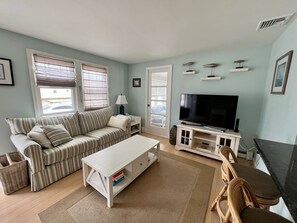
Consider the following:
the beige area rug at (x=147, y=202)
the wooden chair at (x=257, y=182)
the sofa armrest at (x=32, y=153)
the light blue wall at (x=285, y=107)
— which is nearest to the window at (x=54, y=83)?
the sofa armrest at (x=32, y=153)

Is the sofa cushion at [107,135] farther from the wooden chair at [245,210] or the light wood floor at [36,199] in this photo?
the wooden chair at [245,210]

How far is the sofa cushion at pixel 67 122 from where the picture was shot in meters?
2.24

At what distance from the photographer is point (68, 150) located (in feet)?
6.35

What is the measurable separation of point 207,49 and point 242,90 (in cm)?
110

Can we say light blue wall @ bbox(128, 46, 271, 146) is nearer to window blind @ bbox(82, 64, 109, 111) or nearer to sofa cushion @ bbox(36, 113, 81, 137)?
window blind @ bbox(82, 64, 109, 111)

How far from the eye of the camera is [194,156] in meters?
2.68

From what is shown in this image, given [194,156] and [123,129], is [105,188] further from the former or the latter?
[194,156]

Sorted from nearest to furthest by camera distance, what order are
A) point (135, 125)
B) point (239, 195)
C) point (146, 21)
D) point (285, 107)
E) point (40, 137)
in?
point (239, 195), point (285, 107), point (146, 21), point (40, 137), point (135, 125)

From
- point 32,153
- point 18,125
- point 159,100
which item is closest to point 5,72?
point 18,125

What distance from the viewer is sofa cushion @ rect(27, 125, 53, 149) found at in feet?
5.88

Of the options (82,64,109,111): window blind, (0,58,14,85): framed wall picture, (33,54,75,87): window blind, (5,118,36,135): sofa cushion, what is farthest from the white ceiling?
(5,118,36,135): sofa cushion

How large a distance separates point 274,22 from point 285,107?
1068 millimetres

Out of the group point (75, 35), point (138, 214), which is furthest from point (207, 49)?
point (138, 214)

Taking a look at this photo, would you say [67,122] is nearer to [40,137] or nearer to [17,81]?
[40,137]
